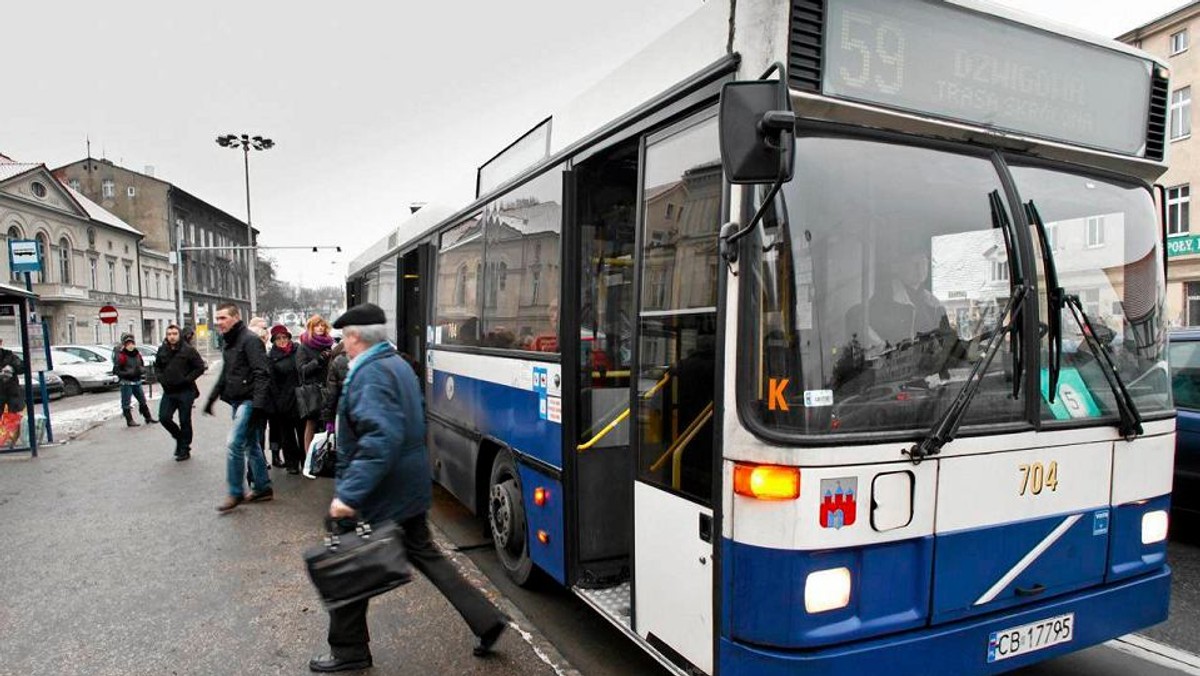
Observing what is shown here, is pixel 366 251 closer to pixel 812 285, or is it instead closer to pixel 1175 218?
pixel 812 285

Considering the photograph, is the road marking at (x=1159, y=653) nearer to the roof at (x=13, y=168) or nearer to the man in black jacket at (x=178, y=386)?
the man in black jacket at (x=178, y=386)

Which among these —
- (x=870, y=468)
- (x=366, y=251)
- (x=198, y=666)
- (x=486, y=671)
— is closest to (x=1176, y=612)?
(x=870, y=468)

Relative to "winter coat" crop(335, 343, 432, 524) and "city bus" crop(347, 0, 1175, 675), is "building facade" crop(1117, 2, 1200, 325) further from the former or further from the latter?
"winter coat" crop(335, 343, 432, 524)

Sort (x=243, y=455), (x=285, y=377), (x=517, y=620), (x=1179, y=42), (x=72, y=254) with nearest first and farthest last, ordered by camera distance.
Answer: (x=517, y=620) → (x=243, y=455) → (x=285, y=377) → (x=1179, y=42) → (x=72, y=254)

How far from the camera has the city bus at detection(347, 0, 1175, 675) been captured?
2604mm

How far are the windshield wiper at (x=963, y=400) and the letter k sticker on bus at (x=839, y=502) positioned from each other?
263mm

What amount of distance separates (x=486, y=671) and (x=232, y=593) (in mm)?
2140

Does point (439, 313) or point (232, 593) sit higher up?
point (439, 313)

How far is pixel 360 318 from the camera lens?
12.7 ft

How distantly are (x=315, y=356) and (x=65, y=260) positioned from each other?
49028 mm

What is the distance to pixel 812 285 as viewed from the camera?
263 cm

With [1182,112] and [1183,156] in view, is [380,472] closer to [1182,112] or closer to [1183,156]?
[1183,156]

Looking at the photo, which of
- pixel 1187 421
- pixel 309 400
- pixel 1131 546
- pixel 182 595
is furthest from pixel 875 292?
pixel 309 400

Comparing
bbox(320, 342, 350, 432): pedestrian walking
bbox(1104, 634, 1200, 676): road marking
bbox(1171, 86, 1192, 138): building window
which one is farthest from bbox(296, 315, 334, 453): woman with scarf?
bbox(1171, 86, 1192, 138): building window
